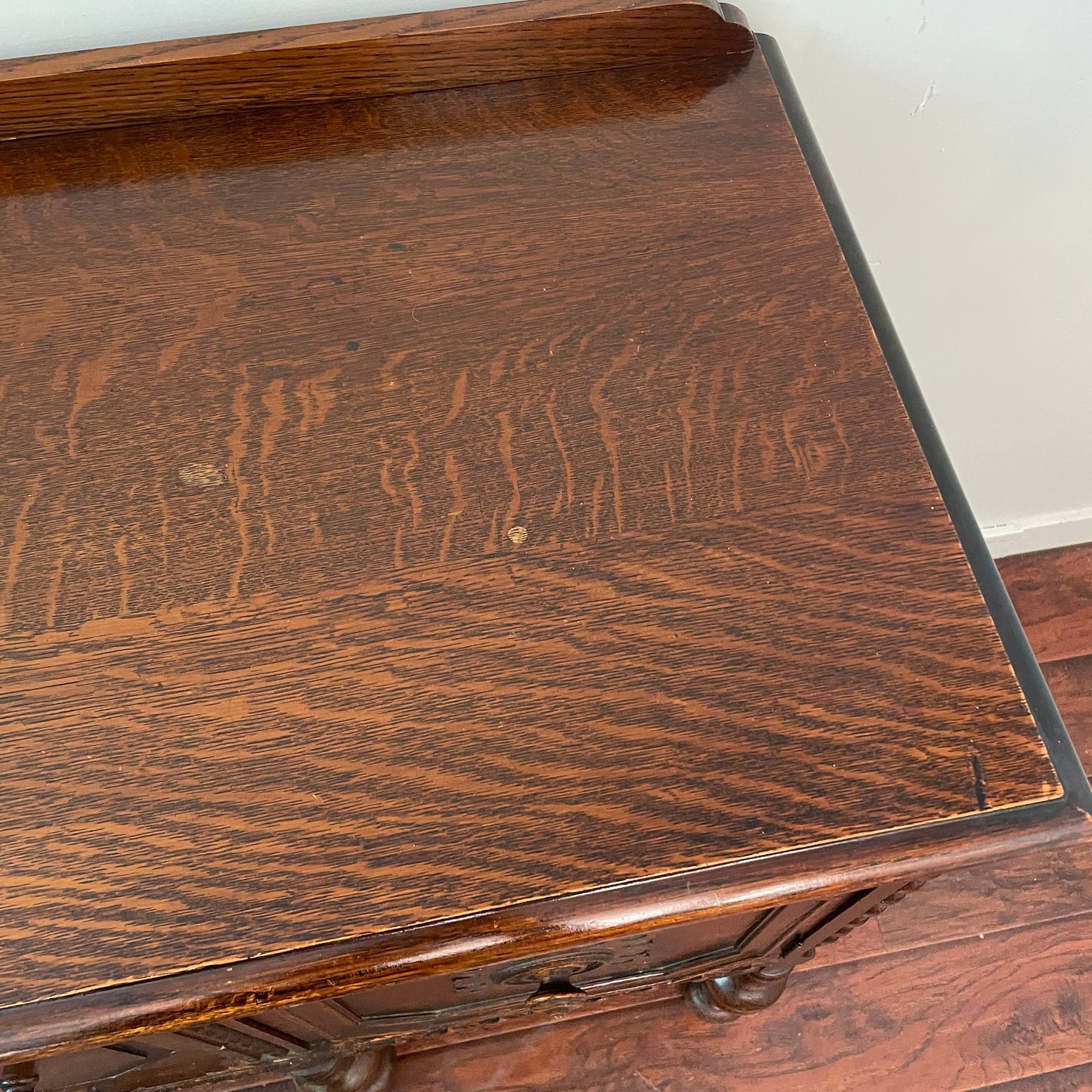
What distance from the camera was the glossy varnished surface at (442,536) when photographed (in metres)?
0.34

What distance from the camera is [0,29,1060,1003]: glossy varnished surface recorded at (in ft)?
1.13

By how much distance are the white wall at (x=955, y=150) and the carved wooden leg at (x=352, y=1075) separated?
0.81 metres

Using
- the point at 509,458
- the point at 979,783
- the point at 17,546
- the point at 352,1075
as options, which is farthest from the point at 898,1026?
the point at 17,546

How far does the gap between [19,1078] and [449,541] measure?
39 cm

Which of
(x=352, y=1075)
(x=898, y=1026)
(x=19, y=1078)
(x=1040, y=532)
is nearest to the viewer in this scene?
(x=19, y=1078)

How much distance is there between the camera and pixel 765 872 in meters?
0.34

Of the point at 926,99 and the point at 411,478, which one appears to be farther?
the point at 926,99

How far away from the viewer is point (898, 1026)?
96 centimetres

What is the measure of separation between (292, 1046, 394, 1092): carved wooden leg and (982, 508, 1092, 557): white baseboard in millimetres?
940

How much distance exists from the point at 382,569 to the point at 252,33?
1.05 ft

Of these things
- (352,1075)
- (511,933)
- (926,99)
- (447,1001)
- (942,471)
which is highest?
(926,99)

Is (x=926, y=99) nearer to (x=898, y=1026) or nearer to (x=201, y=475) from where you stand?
(x=201, y=475)

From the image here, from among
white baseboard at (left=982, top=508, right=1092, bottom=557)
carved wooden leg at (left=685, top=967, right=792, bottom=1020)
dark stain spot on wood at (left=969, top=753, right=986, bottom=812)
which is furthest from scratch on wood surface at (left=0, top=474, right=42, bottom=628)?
white baseboard at (left=982, top=508, right=1092, bottom=557)

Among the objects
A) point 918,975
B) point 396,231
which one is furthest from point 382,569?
point 918,975
